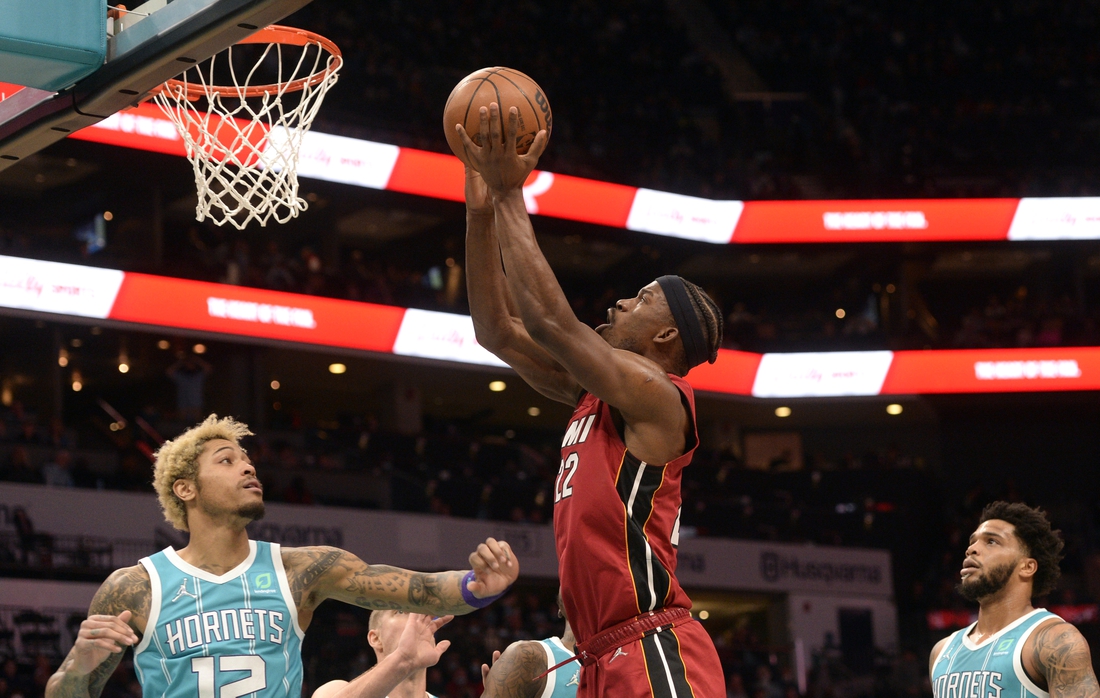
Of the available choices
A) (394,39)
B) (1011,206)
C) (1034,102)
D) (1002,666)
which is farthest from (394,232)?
(1002,666)

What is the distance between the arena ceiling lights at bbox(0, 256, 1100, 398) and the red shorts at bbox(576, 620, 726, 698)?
46.3 feet

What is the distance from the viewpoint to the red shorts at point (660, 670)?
364cm

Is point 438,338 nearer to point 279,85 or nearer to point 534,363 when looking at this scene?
point 279,85

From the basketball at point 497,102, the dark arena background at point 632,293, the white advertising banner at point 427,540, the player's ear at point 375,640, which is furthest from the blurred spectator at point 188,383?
the basketball at point 497,102

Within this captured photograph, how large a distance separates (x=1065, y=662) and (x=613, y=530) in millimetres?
2361

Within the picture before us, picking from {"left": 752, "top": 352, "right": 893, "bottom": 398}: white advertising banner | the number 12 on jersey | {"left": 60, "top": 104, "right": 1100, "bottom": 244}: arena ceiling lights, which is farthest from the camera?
{"left": 752, "top": 352, "right": 893, "bottom": 398}: white advertising banner

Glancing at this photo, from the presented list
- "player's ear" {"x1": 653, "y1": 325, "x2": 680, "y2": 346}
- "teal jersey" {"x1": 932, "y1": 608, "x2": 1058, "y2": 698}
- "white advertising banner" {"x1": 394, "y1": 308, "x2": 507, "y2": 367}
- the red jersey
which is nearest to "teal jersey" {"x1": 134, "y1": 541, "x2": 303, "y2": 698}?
the red jersey

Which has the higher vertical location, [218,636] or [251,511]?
[251,511]

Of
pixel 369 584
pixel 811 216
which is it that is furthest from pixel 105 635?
pixel 811 216

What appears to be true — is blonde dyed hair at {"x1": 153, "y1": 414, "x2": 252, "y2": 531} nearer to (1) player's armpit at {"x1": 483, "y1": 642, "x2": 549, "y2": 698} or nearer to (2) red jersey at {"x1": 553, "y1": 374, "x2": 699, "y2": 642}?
(1) player's armpit at {"x1": 483, "y1": 642, "x2": 549, "y2": 698}

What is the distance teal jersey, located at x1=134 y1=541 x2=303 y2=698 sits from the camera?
13.5 feet

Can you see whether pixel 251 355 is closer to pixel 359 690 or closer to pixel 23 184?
pixel 23 184

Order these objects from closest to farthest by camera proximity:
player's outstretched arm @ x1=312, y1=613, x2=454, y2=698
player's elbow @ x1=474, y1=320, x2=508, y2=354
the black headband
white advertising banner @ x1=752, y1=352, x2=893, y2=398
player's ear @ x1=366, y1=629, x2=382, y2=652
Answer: the black headband → player's elbow @ x1=474, y1=320, x2=508, y2=354 → player's outstretched arm @ x1=312, y1=613, x2=454, y2=698 → player's ear @ x1=366, y1=629, x2=382, y2=652 → white advertising banner @ x1=752, y1=352, x2=893, y2=398

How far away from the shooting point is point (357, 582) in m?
4.41
